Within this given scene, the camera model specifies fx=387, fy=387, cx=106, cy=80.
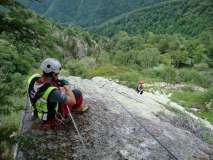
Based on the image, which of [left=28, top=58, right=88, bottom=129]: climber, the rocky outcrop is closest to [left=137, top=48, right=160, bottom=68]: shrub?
the rocky outcrop

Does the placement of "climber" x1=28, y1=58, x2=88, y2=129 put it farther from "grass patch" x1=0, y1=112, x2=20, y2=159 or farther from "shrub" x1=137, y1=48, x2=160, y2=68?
"shrub" x1=137, y1=48, x2=160, y2=68

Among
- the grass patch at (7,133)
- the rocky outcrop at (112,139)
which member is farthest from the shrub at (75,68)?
the grass patch at (7,133)

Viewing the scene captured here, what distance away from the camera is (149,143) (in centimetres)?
918

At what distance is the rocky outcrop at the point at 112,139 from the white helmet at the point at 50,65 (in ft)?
4.89

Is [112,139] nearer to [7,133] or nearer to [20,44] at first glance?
[7,133]

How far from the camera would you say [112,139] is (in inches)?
355

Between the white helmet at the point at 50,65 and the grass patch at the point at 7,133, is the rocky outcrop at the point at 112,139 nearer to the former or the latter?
the grass patch at the point at 7,133

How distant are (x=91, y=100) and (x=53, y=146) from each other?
3323 mm

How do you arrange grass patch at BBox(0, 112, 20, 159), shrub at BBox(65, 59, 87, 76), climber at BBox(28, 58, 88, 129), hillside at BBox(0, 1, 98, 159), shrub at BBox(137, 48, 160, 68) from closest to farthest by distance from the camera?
grass patch at BBox(0, 112, 20, 159) < hillside at BBox(0, 1, 98, 159) < climber at BBox(28, 58, 88, 129) < shrub at BBox(65, 59, 87, 76) < shrub at BBox(137, 48, 160, 68)

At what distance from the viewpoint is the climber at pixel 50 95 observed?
8188 millimetres

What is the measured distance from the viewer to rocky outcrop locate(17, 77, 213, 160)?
324 inches

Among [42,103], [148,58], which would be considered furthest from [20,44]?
[148,58]

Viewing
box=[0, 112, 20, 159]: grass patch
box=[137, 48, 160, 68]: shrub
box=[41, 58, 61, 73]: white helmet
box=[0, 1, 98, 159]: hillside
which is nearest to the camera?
box=[0, 112, 20, 159]: grass patch

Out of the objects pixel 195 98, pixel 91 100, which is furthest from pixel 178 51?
pixel 91 100
